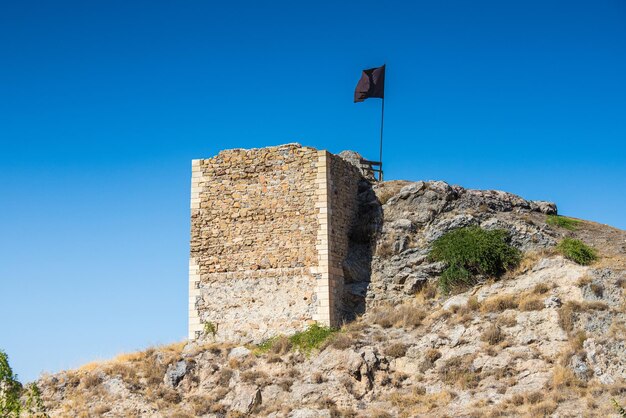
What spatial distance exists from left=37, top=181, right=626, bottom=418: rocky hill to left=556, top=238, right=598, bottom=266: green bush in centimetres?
11

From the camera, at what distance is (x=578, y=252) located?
80.1 ft

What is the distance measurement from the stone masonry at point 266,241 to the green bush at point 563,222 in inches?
265

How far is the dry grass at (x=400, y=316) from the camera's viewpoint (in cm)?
2397

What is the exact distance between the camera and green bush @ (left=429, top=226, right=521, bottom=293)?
2511 cm

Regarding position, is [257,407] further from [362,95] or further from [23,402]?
[362,95]

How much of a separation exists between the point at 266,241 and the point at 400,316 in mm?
4782

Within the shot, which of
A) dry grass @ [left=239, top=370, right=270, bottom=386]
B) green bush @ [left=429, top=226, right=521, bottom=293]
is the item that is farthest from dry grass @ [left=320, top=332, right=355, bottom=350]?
green bush @ [left=429, top=226, right=521, bottom=293]

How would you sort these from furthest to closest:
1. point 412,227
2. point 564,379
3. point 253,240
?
point 412,227, point 253,240, point 564,379

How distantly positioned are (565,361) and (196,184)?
1286 cm

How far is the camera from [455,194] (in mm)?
27938

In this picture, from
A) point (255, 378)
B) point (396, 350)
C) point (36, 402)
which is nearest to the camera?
point (36, 402)

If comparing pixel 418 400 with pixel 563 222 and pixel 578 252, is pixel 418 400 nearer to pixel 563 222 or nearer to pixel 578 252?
pixel 578 252

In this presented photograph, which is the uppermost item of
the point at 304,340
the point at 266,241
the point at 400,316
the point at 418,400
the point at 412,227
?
the point at 412,227

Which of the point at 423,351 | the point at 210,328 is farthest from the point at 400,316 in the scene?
the point at 210,328
